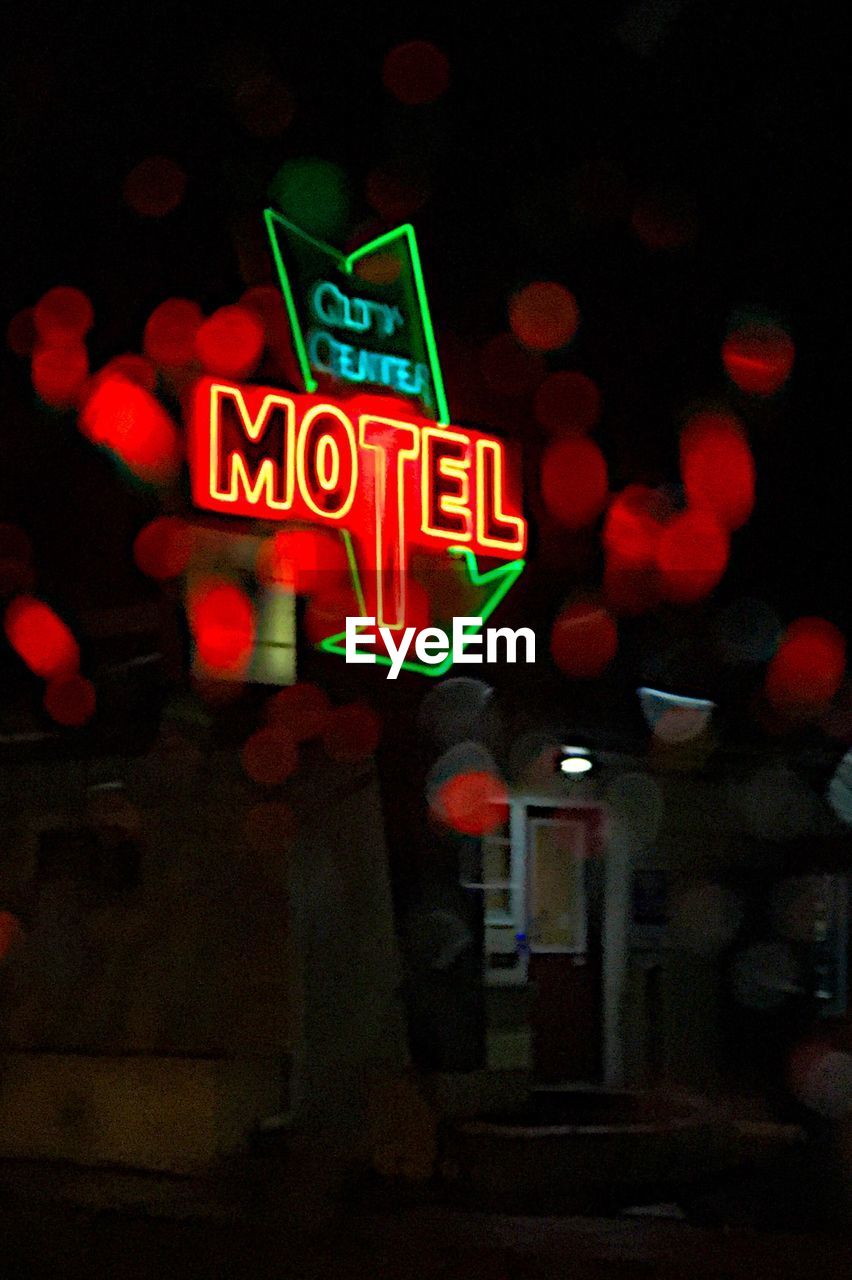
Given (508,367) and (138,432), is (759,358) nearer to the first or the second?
(508,367)

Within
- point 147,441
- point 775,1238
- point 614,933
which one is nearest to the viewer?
point 775,1238

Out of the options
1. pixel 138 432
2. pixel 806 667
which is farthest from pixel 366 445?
pixel 806 667

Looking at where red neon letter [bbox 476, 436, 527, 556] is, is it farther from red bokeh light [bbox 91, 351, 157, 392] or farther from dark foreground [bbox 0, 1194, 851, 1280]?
dark foreground [bbox 0, 1194, 851, 1280]

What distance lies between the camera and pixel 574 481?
11336mm

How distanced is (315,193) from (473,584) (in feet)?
11.2

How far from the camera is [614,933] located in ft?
36.3

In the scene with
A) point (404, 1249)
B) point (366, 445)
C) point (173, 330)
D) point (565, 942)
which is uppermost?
point (173, 330)

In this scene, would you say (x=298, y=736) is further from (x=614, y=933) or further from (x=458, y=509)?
(x=614, y=933)

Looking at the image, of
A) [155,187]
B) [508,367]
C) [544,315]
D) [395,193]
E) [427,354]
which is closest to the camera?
[427,354]

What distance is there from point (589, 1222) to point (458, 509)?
4101 millimetres

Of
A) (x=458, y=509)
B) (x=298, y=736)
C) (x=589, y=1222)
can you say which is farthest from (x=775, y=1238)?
(x=458, y=509)

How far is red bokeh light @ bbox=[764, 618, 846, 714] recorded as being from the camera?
11.9 m

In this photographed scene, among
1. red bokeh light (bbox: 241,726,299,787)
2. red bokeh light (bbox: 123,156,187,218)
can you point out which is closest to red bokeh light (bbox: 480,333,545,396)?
red bokeh light (bbox: 123,156,187,218)

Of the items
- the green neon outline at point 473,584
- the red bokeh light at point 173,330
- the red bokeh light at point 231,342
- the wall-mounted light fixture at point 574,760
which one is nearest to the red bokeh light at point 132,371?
the red bokeh light at point 173,330
